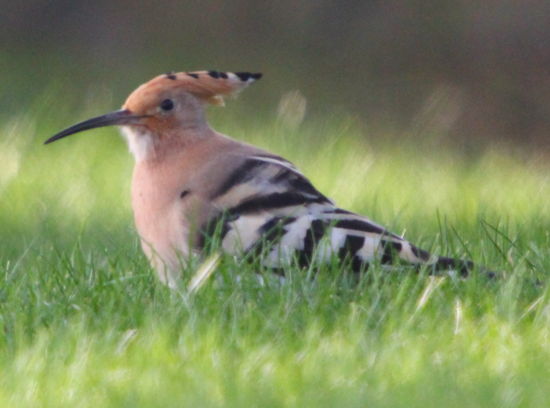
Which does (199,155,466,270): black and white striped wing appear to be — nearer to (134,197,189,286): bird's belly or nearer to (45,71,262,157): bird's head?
(134,197,189,286): bird's belly

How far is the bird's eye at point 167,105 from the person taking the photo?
4.18 metres

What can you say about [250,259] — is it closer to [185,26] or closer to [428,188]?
[428,188]

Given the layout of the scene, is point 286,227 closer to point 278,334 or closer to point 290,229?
point 290,229

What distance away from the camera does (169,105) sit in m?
4.18

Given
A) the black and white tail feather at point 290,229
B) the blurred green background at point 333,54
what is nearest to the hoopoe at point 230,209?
the black and white tail feather at point 290,229

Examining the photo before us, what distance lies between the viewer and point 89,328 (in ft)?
10.8

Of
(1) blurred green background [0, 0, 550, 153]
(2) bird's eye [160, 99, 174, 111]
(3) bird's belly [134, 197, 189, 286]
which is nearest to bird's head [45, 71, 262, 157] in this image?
(2) bird's eye [160, 99, 174, 111]

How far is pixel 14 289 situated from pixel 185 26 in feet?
22.0

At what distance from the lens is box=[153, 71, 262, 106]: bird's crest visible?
419cm

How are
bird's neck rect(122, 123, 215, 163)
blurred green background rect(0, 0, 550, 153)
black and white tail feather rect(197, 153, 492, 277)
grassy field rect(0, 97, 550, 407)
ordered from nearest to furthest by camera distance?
grassy field rect(0, 97, 550, 407)
black and white tail feather rect(197, 153, 492, 277)
bird's neck rect(122, 123, 215, 163)
blurred green background rect(0, 0, 550, 153)

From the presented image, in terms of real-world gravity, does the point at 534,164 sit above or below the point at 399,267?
below

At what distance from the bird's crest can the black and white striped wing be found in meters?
0.47

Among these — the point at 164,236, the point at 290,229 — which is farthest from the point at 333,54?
the point at 290,229

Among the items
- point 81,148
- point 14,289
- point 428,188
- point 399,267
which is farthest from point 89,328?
point 81,148
